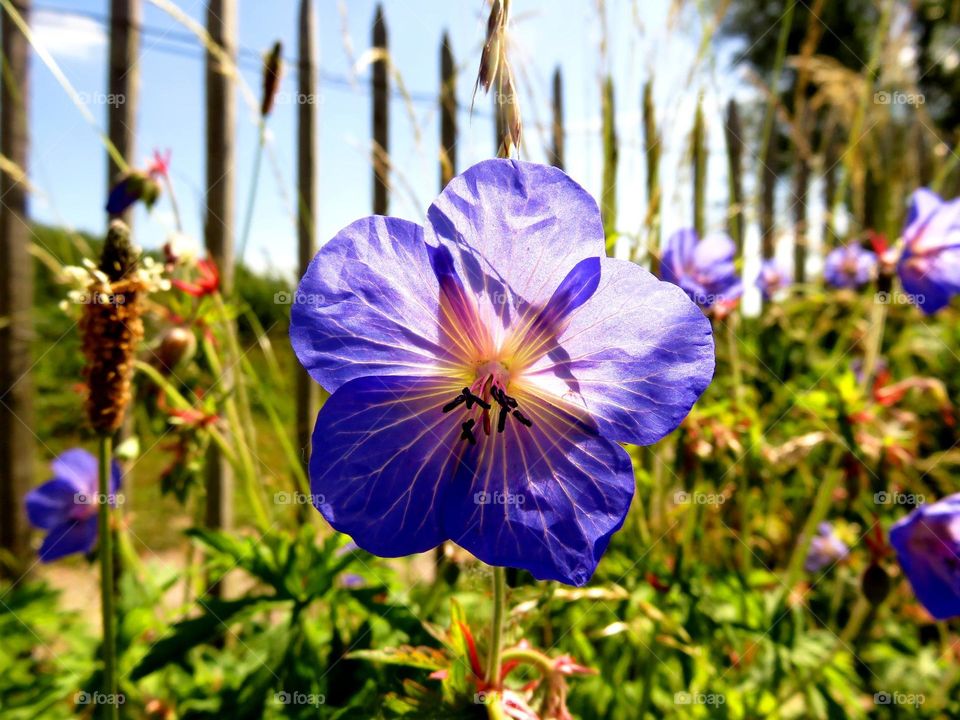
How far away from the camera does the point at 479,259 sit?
67cm

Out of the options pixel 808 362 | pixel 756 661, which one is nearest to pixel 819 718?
pixel 756 661

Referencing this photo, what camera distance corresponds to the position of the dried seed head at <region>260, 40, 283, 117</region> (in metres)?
1.44

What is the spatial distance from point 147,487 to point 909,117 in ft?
22.1

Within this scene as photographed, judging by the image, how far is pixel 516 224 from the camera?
65cm

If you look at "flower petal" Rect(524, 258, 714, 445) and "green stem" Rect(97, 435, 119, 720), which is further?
"green stem" Rect(97, 435, 119, 720)

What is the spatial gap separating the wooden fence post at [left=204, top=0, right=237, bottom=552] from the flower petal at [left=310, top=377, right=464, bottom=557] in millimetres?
2094

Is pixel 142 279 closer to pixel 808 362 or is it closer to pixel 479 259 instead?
pixel 479 259

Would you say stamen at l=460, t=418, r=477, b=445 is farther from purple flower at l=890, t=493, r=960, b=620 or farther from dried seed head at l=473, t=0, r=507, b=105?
purple flower at l=890, t=493, r=960, b=620

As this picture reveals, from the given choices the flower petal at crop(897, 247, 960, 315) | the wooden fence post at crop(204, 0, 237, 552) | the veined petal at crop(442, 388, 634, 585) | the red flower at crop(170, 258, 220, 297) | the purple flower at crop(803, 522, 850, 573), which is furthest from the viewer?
the wooden fence post at crop(204, 0, 237, 552)

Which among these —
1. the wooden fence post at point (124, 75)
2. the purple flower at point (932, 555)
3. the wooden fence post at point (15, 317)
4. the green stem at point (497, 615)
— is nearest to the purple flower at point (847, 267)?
the purple flower at point (932, 555)

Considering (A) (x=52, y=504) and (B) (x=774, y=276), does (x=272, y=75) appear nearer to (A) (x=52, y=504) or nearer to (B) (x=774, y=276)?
(A) (x=52, y=504)

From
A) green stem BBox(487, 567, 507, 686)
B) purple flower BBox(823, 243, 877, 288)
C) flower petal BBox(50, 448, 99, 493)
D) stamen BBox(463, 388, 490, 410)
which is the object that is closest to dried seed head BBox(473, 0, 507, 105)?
stamen BBox(463, 388, 490, 410)

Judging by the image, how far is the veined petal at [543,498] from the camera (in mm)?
→ 633

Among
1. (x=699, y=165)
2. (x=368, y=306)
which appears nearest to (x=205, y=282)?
(x=368, y=306)
